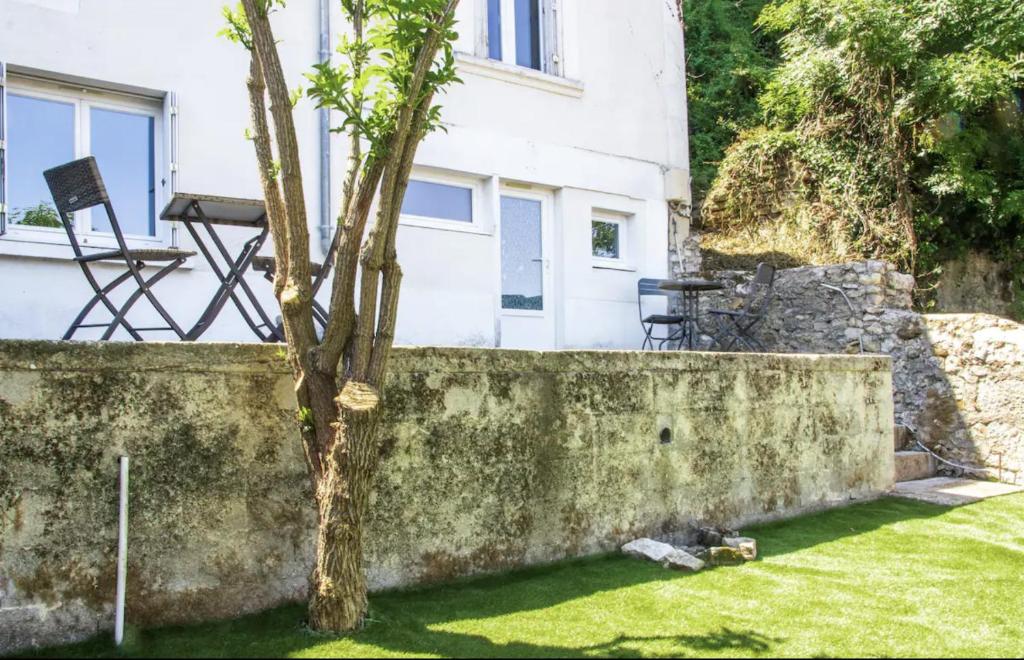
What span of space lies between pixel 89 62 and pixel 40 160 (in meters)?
0.78

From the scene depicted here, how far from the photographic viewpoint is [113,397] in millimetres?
3266

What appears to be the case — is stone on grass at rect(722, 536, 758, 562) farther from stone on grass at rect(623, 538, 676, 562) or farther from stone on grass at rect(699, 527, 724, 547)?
stone on grass at rect(623, 538, 676, 562)

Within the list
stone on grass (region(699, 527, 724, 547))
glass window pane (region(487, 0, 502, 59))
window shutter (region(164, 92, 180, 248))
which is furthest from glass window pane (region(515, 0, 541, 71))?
stone on grass (region(699, 527, 724, 547))

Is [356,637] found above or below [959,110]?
below

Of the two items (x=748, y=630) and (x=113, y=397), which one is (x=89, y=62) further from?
(x=748, y=630)

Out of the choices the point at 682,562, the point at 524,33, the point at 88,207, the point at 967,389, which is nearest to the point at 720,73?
the point at 524,33

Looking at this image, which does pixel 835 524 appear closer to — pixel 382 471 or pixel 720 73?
pixel 382 471

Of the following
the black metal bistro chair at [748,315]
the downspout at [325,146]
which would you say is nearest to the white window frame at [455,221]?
the downspout at [325,146]

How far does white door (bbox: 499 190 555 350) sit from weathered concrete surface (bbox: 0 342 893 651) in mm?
3193

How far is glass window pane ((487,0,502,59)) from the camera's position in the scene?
8.71m

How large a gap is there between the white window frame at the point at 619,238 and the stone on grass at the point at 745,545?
4655 mm

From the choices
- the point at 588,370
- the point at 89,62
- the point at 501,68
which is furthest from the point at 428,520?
the point at 501,68

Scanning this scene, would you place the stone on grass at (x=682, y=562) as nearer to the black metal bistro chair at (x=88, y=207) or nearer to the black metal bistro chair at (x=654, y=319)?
the black metal bistro chair at (x=88, y=207)

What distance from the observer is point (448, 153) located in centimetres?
800
